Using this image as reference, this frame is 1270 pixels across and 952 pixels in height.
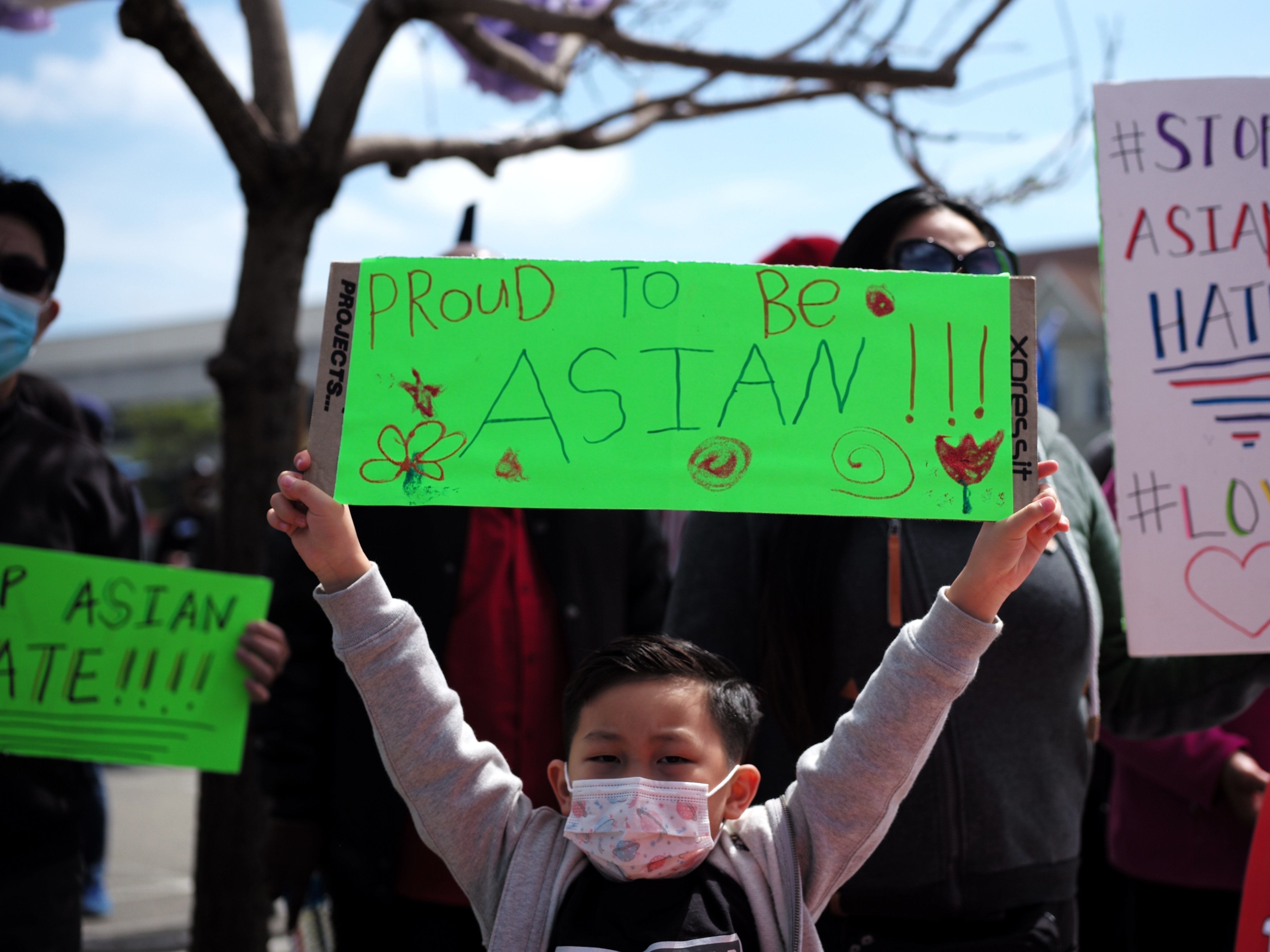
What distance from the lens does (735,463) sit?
1.62 m

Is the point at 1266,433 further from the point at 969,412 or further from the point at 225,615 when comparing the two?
the point at 225,615

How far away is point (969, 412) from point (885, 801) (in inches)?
21.6

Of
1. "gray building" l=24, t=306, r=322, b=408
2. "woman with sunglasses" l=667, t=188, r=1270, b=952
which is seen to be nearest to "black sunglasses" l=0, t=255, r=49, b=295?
"woman with sunglasses" l=667, t=188, r=1270, b=952

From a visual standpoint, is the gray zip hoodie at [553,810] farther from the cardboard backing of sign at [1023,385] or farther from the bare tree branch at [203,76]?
the bare tree branch at [203,76]

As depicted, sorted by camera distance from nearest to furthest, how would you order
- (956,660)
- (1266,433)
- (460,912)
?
(956,660) < (1266,433) < (460,912)

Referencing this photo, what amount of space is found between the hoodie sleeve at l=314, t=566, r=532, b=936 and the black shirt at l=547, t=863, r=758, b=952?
13 cm

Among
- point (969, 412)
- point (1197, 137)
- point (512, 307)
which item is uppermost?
point (1197, 137)

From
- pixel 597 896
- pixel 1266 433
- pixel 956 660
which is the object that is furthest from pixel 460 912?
pixel 1266 433

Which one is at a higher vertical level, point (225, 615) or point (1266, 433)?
point (1266, 433)

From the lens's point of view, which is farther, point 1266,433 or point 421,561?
point 421,561

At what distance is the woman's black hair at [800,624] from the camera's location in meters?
1.93

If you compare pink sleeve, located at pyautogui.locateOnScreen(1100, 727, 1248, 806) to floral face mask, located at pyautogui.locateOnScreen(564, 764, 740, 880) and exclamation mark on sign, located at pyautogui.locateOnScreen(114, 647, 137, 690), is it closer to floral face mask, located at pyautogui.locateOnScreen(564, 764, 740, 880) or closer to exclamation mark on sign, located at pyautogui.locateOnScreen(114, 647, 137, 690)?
floral face mask, located at pyautogui.locateOnScreen(564, 764, 740, 880)

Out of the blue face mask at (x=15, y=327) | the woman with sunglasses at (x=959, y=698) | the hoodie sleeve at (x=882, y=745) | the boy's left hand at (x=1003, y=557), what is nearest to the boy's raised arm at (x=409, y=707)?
the hoodie sleeve at (x=882, y=745)

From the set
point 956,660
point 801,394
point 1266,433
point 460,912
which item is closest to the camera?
point 956,660
